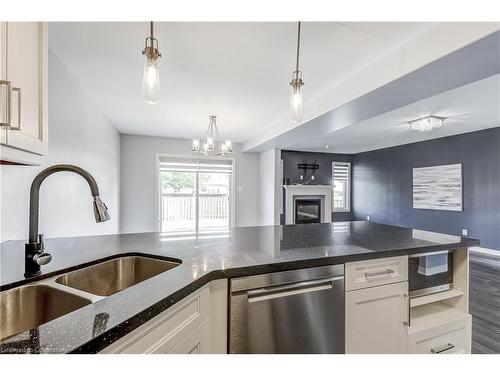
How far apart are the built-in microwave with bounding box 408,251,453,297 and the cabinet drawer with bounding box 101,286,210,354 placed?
1220 millimetres

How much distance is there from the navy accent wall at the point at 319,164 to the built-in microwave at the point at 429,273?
5086 mm

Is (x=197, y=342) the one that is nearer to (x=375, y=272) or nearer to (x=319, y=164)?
(x=375, y=272)

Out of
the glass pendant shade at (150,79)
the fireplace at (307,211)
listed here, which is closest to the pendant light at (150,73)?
the glass pendant shade at (150,79)

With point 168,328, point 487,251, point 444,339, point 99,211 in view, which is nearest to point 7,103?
point 99,211

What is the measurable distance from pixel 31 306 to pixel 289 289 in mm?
1054

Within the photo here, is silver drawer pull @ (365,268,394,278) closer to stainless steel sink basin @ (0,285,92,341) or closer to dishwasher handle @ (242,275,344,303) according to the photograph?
dishwasher handle @ (242,275,344,303)

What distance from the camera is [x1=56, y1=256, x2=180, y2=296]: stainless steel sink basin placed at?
43.9 inches

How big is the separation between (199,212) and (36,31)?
4.86 meters

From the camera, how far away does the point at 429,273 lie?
146 centimetres

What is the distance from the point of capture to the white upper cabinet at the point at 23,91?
0.84m

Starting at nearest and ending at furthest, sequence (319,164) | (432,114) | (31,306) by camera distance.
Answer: (31,306)
(432,114)
(319,164)

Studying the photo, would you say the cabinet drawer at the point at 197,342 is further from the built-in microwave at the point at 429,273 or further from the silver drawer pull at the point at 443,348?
the silver drawer pull at the point at 443,348
